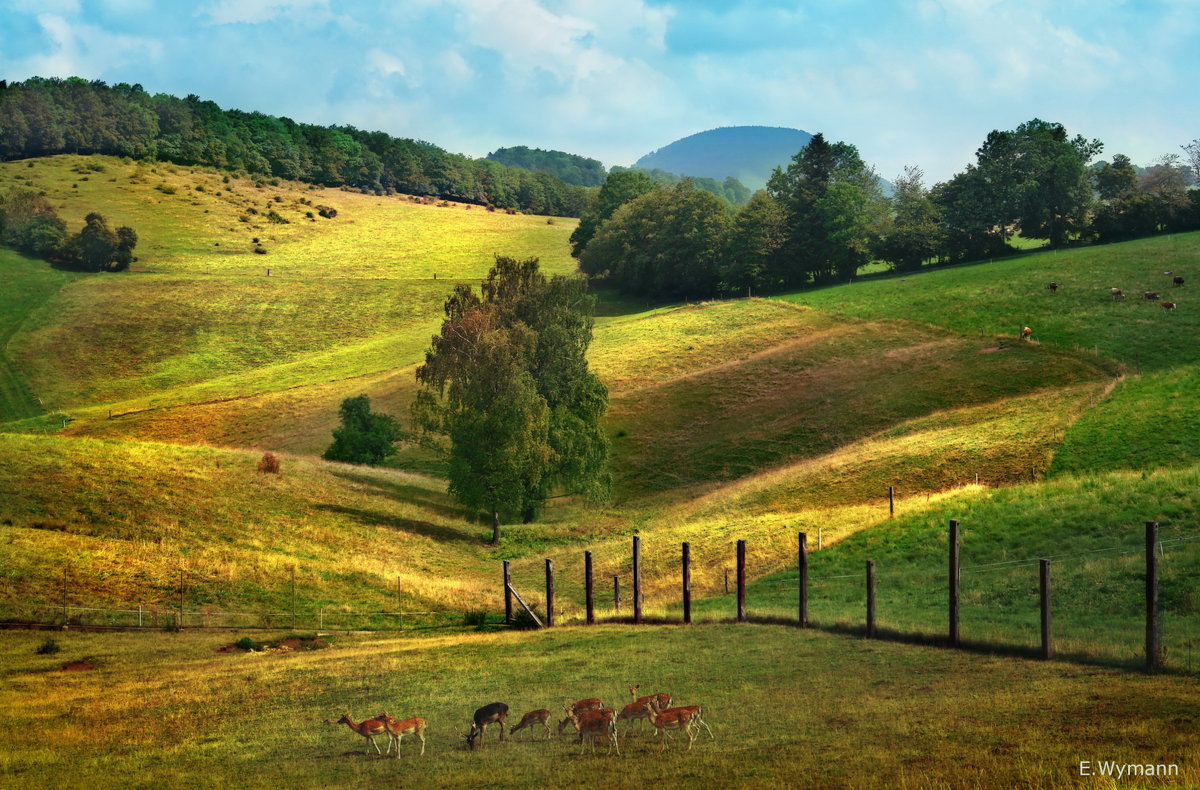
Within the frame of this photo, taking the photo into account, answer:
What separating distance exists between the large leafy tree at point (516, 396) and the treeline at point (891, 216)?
6490 cm

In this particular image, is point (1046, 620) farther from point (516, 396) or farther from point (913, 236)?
point (913, 236)

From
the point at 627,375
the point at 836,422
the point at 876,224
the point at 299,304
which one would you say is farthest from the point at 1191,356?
the point at 299,304

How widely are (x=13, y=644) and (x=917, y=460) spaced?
154 feet

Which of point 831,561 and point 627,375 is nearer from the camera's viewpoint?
point 831,561

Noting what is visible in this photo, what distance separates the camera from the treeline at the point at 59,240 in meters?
134

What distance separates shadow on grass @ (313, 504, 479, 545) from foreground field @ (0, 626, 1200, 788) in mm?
28077

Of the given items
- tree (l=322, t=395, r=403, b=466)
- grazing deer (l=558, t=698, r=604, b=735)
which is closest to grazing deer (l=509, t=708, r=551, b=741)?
grazing deer (l=558, t=698, r=604, b=735)

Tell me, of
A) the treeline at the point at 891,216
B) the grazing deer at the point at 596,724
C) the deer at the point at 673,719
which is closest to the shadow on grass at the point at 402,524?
the grazing deer at the point at 596,724

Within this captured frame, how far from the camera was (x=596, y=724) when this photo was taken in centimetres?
1644

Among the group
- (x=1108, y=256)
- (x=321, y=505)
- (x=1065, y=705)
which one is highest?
(x=1108, y=256)

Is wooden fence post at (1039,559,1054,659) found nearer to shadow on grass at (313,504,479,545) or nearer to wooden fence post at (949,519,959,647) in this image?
wooden fence post at (949,519,959,647)

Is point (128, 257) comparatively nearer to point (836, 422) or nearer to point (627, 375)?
point (627, 375)

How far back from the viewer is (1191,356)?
244ft

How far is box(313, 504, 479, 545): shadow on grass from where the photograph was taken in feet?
189
